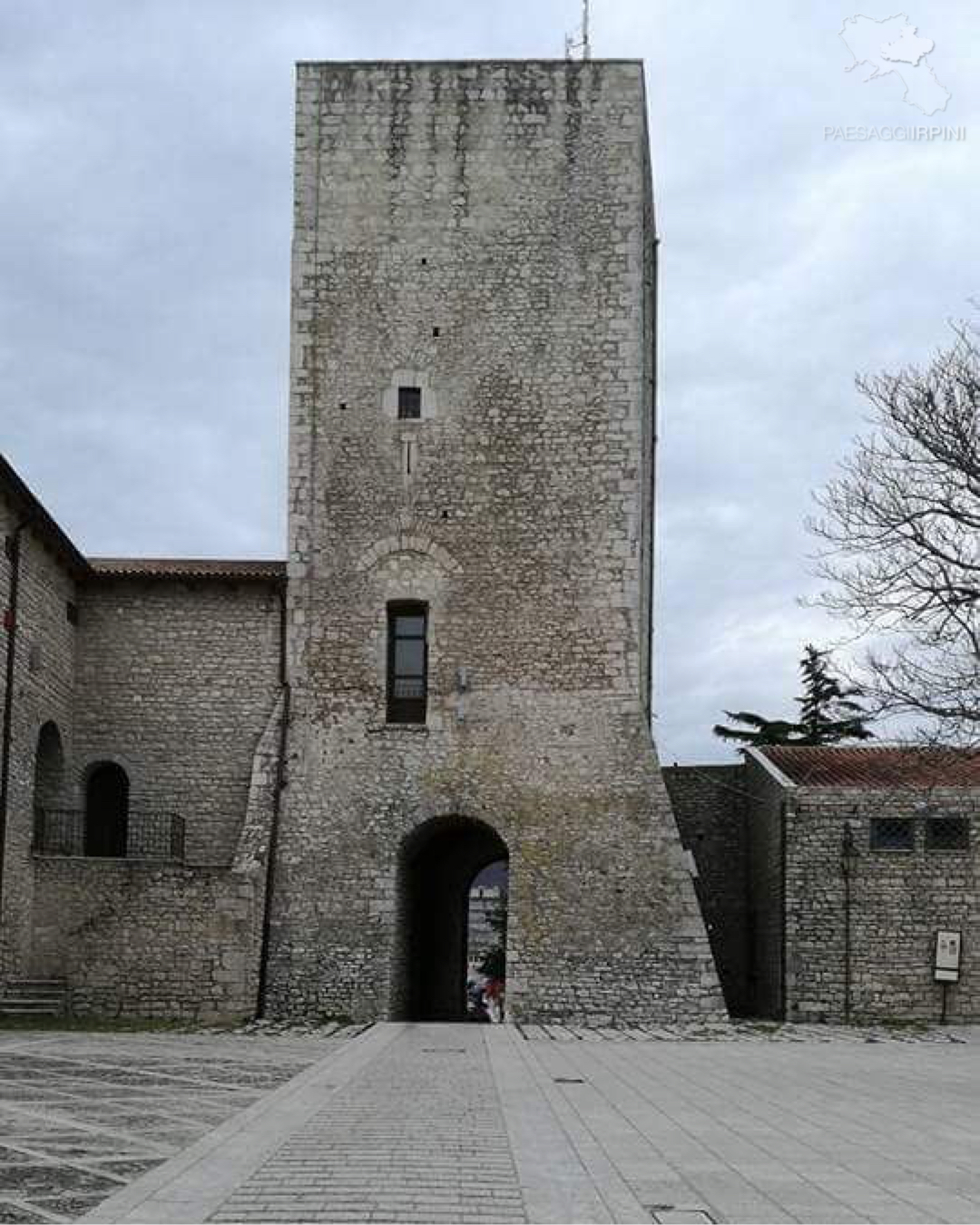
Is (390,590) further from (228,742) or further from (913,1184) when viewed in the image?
(913,1184)

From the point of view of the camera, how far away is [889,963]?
25891 mm

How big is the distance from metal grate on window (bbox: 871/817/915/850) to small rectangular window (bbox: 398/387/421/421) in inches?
400

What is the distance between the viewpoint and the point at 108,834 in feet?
89.9

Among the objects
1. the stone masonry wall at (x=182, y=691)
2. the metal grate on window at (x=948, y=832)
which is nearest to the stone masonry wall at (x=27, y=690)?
the stone masonry wall at (x=182, y=691)

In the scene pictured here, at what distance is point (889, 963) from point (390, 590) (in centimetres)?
1002

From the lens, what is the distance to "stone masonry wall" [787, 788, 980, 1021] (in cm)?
2580

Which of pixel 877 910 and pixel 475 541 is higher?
pixel 475 541

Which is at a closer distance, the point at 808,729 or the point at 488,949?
the point at 808,729

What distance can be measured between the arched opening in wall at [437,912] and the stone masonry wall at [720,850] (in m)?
3.89

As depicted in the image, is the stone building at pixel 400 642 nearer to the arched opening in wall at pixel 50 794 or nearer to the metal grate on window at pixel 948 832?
the arched opening in wall at pixel 50 794

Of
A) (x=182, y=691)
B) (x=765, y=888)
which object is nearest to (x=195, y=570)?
(x=182, y=691)

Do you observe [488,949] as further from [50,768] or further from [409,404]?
[409,404]

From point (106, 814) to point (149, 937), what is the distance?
404cm

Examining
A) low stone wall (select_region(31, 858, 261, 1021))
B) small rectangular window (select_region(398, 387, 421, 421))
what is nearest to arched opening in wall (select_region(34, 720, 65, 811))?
low stone wall (select_region(31, 858, 261, 1021))
